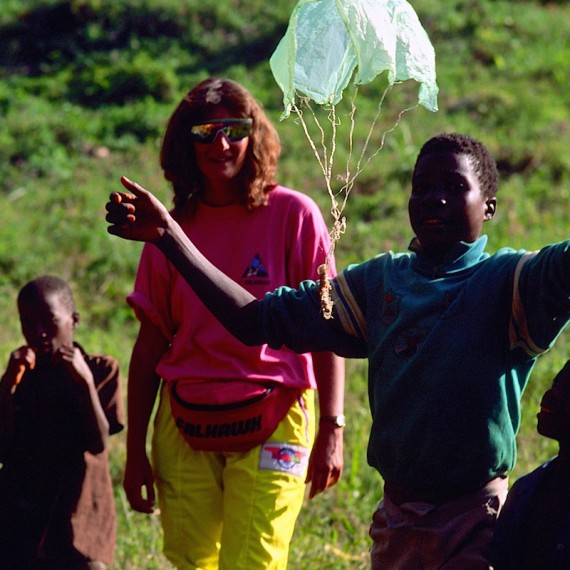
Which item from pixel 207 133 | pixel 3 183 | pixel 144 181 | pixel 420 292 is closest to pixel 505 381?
pixel 420 292

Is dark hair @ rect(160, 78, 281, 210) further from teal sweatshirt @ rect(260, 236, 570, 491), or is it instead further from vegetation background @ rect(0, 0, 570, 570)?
vegetation background @ rect(0, 0, 570, 570)

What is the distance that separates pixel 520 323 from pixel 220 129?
60.6 inches

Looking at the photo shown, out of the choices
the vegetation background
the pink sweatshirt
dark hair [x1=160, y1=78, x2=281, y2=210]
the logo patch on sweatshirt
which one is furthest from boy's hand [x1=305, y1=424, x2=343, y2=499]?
the vegetation background

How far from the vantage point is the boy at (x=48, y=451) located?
13.3 feet

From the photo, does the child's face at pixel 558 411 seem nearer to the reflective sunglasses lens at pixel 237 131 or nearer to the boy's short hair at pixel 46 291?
the reflective sunglasses lens at pixel 237 131

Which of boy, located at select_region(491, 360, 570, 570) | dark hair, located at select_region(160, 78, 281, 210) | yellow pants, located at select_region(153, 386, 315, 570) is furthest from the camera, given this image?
dark hair, located at select_region(160, 78, 281, 210)

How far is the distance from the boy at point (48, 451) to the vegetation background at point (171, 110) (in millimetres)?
897

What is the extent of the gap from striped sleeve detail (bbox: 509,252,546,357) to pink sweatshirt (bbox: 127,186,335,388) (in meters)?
1.12

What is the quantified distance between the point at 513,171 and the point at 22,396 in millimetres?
6979

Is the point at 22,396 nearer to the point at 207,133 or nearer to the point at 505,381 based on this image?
the point at 207,133

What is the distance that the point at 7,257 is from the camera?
896 cm

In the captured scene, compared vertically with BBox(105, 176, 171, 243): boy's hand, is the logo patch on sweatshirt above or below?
below

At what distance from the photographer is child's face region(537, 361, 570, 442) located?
275 centimetres

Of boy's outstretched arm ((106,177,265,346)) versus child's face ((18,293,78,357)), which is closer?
boy's outstretched arm ((106,177,265,346))
